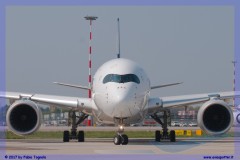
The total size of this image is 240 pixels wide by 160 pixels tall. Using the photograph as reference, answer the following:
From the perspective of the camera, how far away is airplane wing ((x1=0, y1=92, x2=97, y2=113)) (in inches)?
1180

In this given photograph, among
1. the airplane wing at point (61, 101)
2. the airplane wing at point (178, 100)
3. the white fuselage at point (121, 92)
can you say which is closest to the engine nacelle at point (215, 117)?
the airplane wing at point (178, 100)

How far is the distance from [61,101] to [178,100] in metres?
5.42

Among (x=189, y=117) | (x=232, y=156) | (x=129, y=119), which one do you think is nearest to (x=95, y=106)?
(x=129, y=119)

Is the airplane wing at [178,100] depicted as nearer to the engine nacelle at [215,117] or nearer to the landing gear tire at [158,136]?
the engine nacelle at [215,117]

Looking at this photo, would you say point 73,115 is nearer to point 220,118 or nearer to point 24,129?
point 24,129

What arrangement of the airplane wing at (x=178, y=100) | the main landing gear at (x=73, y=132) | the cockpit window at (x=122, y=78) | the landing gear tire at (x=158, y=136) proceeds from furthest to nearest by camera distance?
1. the landing gear tire at (x=158, y=136)
2. the main landing gear at (x=73, y=132)
3. the airplane wing at (x=178, y=100)
4. the cockpit window at (x=122, y=78)

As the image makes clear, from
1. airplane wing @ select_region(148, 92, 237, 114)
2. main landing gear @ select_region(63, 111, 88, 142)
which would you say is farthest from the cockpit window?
main landing gear @ select_region(63, 111, 88, 142)

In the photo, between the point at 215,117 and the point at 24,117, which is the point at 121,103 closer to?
the point at 215,117

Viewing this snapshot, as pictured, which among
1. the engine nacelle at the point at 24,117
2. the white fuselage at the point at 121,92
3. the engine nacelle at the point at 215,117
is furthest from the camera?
the engine nacelle at the point at 24,117

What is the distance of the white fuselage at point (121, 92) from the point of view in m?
26.3

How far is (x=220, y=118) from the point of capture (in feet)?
91.2

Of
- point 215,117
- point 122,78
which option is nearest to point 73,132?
point 122,78

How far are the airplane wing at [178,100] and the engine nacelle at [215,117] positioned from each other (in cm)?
144

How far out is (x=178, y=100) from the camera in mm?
30453
